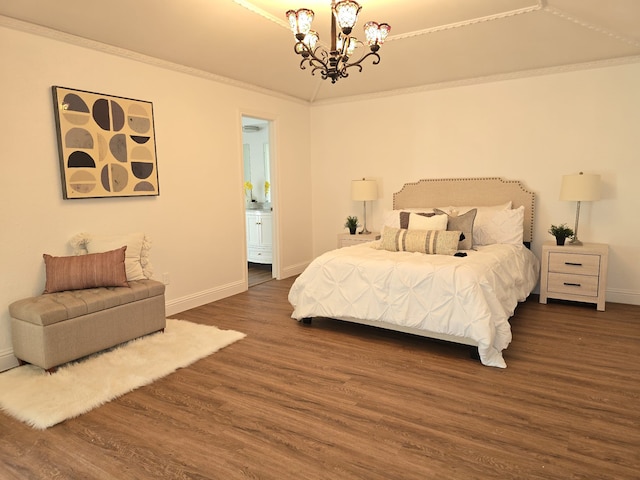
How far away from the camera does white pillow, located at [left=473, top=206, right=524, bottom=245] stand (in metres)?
4.47

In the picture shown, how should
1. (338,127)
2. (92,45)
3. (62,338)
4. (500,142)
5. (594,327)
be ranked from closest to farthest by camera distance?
Answer: (62,338) < (92,45) < (594,327) < (500,142) < (338,127)

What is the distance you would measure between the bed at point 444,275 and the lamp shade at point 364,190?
561mm

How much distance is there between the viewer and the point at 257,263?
701 centimetres

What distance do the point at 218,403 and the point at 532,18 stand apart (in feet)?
13.1

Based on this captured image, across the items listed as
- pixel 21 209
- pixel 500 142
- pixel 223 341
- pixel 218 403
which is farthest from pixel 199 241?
pixel 500 142

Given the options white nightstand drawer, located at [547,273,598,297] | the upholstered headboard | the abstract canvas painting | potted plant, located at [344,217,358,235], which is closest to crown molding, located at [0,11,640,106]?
the abstract canvas painting

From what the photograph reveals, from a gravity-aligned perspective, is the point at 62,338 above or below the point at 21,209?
below

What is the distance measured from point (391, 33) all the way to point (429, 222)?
74.8 inches

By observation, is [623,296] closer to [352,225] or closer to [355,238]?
[355,238]

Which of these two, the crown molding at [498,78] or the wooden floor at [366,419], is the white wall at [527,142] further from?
Answer: the wooden floor at [366,419]

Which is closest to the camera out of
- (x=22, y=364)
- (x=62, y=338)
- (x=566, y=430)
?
(x=566, y=430)

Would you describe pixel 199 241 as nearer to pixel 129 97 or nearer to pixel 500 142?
pixel 129 97

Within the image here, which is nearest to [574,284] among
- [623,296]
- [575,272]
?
[575,272]

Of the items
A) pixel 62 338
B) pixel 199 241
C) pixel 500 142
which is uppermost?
pixel 500 142
